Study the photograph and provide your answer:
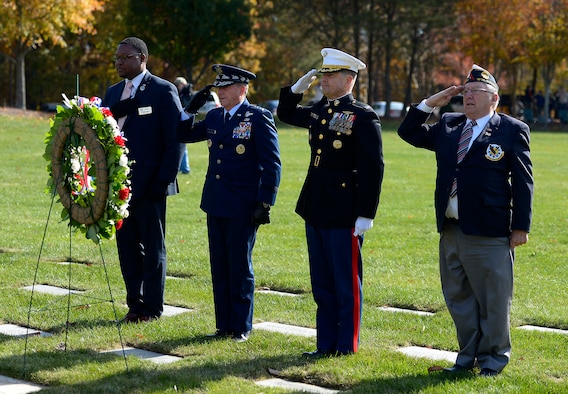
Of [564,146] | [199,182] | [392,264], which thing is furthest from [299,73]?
[392,264]

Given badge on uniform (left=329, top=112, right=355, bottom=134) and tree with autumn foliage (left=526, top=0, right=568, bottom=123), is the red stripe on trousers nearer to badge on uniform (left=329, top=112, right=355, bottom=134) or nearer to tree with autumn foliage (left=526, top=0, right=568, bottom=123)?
badge on uniform (left=329, top=112, right=355, bottom=134)

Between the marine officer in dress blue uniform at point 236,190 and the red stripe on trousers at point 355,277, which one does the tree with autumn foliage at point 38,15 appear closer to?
the marine officer in dress blue uniform at point 236,190

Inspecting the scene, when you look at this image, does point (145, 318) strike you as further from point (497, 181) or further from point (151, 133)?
point (497, 181)

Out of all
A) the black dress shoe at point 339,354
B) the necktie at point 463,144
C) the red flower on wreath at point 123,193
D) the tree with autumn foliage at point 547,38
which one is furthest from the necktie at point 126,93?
the tree with autumn foliage at point 547,38

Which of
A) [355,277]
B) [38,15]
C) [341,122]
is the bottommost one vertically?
[355,277]

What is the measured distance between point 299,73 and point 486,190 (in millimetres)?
61240

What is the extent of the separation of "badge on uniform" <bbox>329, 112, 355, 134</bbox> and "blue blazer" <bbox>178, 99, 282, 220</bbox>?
0.74m

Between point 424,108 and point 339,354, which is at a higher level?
point 424,108

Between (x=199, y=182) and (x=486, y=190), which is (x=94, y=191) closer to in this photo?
(x=486, y=190)

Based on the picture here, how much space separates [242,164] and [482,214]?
2.14 m

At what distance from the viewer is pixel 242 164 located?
756 centimetres

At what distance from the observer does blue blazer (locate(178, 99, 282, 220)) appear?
24.4 ft

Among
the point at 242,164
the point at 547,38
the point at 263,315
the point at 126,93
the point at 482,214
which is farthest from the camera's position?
the point at 547,38

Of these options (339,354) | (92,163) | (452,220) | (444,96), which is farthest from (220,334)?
(444,96)
